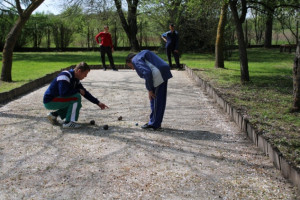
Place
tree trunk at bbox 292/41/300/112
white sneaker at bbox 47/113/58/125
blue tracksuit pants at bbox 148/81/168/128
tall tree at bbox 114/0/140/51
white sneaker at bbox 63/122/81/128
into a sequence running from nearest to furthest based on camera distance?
blue tracksuit pants at bbox 148/81/168/128 < white sneaker at bbox 63/122/81/128 < white sneaker at bbox 47/113/58/125 < tree trunk at bbox 292/41/300/112 < tall tree at bbox 114/0/140/51

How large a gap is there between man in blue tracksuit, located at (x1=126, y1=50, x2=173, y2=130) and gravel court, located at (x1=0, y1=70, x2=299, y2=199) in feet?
1.08

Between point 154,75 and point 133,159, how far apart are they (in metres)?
1.51

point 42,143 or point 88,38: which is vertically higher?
point 88,38

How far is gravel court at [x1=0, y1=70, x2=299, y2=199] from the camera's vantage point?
11.1 ft

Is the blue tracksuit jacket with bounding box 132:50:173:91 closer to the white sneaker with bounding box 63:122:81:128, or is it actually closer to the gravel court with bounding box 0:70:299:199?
the gravel court with bounding box 0:70:299:199

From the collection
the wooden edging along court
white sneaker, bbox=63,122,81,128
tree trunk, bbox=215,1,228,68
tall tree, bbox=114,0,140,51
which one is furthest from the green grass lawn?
tall tree, bbox=114,0,140,51

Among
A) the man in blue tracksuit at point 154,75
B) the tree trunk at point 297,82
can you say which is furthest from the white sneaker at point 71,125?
the tree trunk at point 297,82

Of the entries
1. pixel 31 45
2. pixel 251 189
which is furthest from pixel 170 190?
pixel 31 45

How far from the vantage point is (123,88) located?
9.79 metres

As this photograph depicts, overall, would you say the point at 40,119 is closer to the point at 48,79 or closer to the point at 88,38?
the point at 48,79

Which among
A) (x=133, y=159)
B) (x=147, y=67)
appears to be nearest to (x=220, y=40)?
(x=147, y=67)

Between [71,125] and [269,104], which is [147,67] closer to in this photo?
[71,125]

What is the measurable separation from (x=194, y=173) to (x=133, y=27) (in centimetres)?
2339

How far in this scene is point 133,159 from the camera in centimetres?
425
